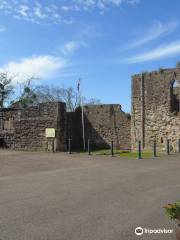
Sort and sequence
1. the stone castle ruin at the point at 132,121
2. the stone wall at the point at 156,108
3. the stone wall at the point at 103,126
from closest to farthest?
the stone wall at the point at 156,108
the stone castle ruin at the point at 132,121
the stone wall at the point at 103,126

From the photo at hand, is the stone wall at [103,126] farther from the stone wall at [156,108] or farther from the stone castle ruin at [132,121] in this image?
the stone wall at [156,108]

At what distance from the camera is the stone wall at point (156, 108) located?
2798cm

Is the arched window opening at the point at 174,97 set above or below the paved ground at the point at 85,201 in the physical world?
above

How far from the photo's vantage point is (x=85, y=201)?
9891 mm

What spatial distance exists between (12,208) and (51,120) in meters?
19.9

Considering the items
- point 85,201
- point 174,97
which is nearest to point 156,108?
point 174,97

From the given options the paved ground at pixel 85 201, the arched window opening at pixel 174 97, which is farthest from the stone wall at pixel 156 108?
the paved ground at pixel 85 201

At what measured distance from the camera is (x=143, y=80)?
29.3 m

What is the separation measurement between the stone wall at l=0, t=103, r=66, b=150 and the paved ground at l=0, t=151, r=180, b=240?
11660mm

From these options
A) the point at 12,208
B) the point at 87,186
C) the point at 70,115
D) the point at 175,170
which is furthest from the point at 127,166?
the point at 70,115

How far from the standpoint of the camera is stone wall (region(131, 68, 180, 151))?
28.0 metres

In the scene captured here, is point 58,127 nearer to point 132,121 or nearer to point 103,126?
point 103,126

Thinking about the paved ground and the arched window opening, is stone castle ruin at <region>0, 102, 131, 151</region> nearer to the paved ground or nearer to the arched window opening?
the arched window opening

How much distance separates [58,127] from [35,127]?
166 centimetres
